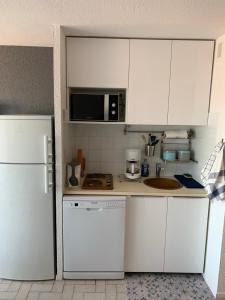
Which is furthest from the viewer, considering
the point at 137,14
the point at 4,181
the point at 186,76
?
the point at 186,76

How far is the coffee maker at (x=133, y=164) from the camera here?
246cm

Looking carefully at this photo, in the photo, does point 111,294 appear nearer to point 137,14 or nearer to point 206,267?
point 206,267

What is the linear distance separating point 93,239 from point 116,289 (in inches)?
19.6

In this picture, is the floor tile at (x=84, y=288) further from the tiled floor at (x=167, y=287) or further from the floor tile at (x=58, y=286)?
the tiled floor at (x=167, y=287)

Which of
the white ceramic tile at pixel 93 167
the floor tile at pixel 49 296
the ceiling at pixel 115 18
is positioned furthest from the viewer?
the white ceramic tile at pixel 93 167

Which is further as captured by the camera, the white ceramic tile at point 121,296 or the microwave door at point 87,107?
the microwave door at point 87,107

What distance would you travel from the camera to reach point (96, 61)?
7.08ft

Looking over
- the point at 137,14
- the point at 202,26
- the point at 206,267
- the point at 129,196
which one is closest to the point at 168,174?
the point at 129,196

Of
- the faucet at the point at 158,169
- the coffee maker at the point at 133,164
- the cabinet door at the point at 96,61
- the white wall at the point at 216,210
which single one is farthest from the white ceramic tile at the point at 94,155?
the white wall at the point at 216,210

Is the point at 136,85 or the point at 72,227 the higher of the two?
the point at 136,85

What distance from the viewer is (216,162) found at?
1.96 metres

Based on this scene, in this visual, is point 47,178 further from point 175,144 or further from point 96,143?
point 175,144

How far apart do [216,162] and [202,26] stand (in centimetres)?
112

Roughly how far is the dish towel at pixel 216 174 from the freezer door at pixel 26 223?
136 centimetres
